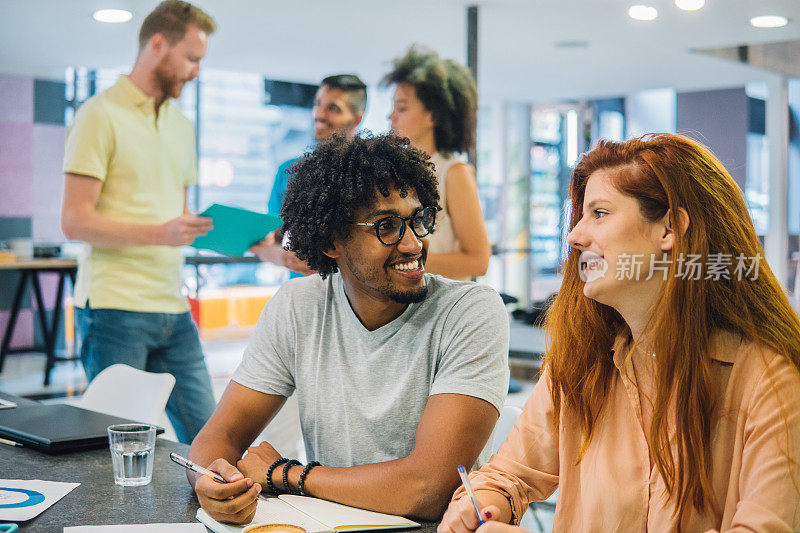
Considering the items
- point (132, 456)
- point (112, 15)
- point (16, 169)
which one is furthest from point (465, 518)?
point (16, 169)

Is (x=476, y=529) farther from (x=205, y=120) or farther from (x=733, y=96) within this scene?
(x=733, y=96)

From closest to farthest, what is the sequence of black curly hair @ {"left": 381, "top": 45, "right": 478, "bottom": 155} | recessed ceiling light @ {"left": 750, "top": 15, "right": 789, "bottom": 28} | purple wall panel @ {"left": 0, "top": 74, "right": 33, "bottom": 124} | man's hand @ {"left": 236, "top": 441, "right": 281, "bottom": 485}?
man's hand @ {"left": 236, "top": 441, "right": 281, "bottom": 485}, black curly hair @ {"left": 381, "top": 45, "right": 478, "bottom": 155}, recessed ceiling light @ {"left": 750, "top": 15, "right": 789, "bottom": 28}, purple wall panel @ {"left": 0, "top": 74, "right": 33, "bottom": 124}

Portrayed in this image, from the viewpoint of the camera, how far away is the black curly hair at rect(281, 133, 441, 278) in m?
1.63

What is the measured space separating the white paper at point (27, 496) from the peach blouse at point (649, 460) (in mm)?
681

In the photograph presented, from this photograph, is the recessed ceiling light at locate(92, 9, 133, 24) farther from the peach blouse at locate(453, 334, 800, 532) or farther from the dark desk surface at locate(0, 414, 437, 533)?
the peach blouse at locate(453, 334, 800, 532)

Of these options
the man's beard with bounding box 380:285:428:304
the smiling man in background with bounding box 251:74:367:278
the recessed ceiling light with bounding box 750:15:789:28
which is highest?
the recessed ceiling light with bounding box 750:15:789:28

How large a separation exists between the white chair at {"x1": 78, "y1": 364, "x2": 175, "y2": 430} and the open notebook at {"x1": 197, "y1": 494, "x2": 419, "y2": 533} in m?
0.75

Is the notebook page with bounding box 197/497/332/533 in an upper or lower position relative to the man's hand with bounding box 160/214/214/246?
lower

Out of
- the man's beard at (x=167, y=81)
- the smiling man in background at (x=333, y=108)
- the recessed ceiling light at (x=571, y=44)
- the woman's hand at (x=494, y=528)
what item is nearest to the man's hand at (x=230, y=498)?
the woman's hand at (x=494, y=528)

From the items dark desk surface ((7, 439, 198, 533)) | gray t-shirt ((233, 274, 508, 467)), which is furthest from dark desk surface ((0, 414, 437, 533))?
gray t-shirt ((233, 274, 508, 467))

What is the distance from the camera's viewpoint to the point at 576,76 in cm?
778

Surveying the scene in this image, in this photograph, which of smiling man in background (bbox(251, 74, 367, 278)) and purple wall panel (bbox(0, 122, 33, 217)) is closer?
smiling man in background (bbox(251, 74, 367, 278))

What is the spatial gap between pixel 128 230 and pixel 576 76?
618 cm

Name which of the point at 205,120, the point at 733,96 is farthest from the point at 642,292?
the point at 733,96
